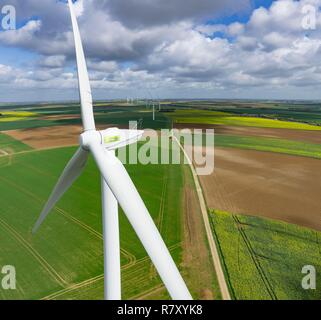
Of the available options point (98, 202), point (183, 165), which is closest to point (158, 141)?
point (183, 165)

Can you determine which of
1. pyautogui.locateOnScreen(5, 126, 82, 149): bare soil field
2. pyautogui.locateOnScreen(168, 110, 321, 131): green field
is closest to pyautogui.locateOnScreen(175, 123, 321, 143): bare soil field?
pyautogui.locateOnScreen(168, 110, 321, 131): green field

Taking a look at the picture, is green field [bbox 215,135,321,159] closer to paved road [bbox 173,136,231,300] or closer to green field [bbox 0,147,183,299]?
green field [bbox 0,147,183,299]

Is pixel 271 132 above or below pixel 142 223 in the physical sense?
above

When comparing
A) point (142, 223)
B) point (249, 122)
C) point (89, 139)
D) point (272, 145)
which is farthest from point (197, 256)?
point (249, 122)

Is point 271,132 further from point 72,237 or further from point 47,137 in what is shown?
point 72,237

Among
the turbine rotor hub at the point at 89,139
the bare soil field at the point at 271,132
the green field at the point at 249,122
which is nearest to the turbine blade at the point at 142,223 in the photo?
the turbine rotor hub at the point at 89,139

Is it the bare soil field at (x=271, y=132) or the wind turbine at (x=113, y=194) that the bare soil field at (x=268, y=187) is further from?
the bare soil field at (x=271, y=132)
